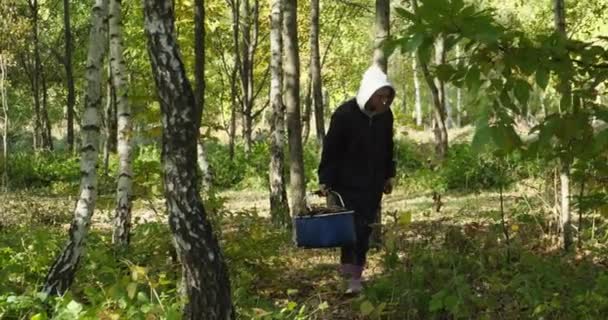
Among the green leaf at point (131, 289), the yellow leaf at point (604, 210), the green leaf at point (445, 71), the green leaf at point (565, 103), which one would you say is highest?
the green leaf at point (445, 71)

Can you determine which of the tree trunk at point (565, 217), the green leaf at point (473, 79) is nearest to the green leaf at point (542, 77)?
the green leaf at point (473, 79)

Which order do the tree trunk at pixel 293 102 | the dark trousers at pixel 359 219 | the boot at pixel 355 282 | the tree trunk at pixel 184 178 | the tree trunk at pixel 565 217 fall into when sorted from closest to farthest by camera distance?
1. the tree trunk at pixel 184 178
2. the boot at pixel 355 282
3. the dark trousers at pixel 359 219
4. the tree trunk at pixel 565 217
5. the tree trunk at pixel 293 102

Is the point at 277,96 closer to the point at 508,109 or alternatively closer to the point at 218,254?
the point at 218,254

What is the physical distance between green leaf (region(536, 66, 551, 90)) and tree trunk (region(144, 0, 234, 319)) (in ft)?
6.08

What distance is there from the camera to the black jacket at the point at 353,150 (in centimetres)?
557

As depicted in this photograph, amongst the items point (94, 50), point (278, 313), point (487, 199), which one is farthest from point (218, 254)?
point (487, 199)

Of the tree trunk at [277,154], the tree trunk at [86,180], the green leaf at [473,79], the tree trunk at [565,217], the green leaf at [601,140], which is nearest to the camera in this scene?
the green leaf at [601,140]

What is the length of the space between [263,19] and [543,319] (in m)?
21.2

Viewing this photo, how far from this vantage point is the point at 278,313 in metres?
4.16

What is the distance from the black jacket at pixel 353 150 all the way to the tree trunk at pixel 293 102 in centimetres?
336

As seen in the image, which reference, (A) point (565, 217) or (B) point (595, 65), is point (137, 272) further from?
(A) point (565, 217)

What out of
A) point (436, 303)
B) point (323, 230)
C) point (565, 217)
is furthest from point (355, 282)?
point (565, 217)

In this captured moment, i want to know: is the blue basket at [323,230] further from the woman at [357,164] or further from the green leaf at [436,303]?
the green leaf at [436,303]

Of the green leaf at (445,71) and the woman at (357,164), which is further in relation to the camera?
the woman at (357,164)
